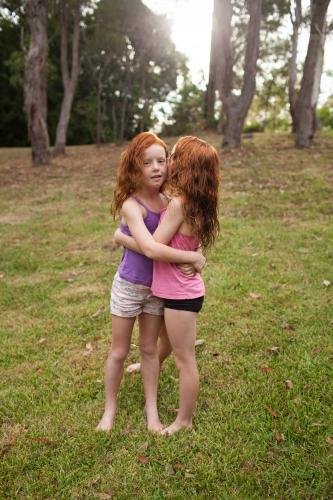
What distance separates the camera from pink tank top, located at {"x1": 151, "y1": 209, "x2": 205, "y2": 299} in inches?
104

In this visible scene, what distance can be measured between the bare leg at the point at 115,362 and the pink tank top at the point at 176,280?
15.5 inches

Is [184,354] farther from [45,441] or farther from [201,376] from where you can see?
[45,441]

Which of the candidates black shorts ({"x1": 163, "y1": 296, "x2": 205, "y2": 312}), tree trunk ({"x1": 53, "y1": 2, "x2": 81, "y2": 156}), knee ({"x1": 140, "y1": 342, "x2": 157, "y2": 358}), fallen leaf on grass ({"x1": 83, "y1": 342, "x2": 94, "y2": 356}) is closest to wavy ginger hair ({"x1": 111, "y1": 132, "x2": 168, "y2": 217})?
black shorts ({"x1": 163, "y1": 296, "x2": 205, "y2": 312})

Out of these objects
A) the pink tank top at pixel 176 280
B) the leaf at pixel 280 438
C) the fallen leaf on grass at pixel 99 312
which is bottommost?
the fallen leaf on grass at pixel 99 312

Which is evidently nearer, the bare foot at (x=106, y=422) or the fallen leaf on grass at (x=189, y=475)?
the fallen leaf on grass at (x=189, y=475)

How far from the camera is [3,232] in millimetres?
8492

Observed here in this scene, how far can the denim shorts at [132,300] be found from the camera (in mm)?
2822

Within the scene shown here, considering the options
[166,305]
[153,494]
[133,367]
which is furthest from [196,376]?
[133,367]

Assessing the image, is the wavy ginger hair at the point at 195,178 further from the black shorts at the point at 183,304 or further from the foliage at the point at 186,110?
the foliage at the point at 186,110

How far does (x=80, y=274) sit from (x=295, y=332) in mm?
3241

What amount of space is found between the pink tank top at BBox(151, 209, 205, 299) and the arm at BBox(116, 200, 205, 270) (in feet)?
0.27

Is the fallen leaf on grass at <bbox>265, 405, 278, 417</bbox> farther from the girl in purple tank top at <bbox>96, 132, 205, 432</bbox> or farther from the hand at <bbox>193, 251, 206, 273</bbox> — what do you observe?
the hand at <bbox>193, 251, 206, 273</bbox>

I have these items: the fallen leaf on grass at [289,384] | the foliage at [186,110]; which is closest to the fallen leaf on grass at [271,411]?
the fallen leaf on grass at [289,384]

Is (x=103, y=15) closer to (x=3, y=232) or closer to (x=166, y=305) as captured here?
(x=3, y=232)
